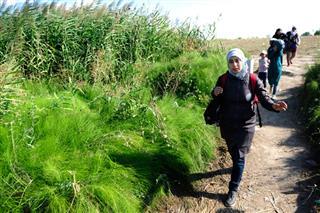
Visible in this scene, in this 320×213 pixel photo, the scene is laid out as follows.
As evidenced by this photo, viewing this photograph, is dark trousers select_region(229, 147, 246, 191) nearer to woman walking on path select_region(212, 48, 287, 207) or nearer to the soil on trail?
woman walking on path select_region(212, 48, 287, 207)

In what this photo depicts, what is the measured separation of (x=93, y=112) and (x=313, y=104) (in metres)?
4.77

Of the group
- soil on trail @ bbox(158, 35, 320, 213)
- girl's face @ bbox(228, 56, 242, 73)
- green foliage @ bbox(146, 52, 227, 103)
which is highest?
girl's face @ bbox(228, 56, 242, 73)

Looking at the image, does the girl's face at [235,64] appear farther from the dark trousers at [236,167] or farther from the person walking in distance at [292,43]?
the person walking in distance at [292,43]

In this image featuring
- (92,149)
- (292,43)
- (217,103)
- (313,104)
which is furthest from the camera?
(292,43)

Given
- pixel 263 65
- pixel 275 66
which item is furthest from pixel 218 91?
pixel 263 65

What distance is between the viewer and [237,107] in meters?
4.78

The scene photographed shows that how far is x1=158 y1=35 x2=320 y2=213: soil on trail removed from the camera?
16.1 feet

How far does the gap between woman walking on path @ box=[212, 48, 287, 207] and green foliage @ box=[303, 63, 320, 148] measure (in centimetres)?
223

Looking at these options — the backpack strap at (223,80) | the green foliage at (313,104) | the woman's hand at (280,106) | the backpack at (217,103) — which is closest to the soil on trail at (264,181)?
the green foliage at (313,104)

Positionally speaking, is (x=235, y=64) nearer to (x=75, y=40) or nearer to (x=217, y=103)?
(x=217, y=103)

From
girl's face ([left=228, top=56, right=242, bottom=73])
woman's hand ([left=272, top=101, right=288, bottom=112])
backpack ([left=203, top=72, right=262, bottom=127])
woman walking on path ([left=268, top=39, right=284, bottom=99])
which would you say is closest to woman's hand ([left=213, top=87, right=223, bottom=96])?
backpack ([left=203, top=72, right=262, bottom=127])

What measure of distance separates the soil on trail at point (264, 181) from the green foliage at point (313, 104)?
0.21m

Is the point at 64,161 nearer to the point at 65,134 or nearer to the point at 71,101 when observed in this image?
the point at 65,134

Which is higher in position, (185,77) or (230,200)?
(185,77)
